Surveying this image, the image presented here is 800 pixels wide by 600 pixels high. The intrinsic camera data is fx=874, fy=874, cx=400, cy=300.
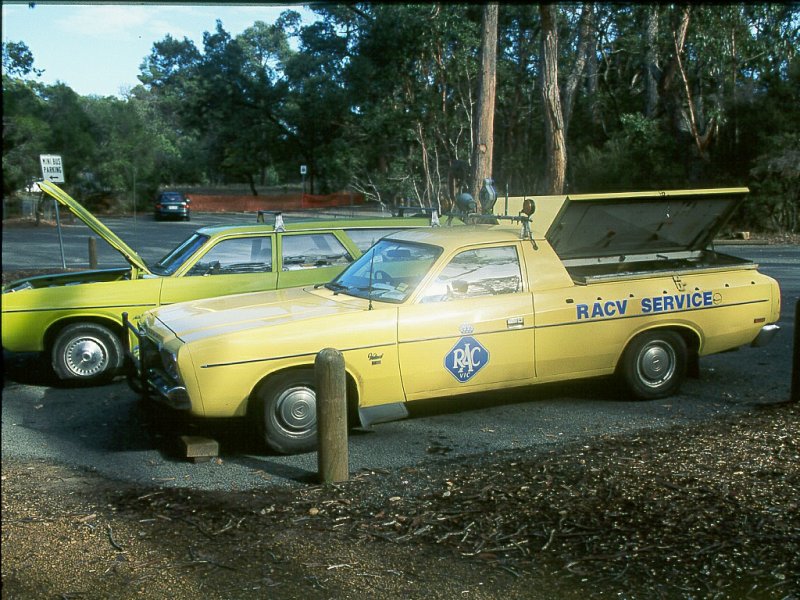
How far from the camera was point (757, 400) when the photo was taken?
7.83m

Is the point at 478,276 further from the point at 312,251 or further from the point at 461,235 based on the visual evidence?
the point at 312,251

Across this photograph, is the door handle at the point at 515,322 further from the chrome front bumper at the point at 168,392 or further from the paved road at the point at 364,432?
the chrome front bumper at the point at 168,392

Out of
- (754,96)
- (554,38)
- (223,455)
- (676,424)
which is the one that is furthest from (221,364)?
(754,96)

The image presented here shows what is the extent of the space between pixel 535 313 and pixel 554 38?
48.5ft

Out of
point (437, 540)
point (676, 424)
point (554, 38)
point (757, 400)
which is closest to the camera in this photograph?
point (437, 540)

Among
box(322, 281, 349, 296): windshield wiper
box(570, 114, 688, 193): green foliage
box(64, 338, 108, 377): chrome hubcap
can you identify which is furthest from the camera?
box(570, 114, 688, 193): green foliage

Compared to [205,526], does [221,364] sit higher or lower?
higher

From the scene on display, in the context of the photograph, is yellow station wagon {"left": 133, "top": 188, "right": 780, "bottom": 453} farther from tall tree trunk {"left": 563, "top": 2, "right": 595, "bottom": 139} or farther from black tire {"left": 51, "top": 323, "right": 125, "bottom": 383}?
tall tree trunk {"left": 563, "top": 2, "right": 595, "bottom": 139}

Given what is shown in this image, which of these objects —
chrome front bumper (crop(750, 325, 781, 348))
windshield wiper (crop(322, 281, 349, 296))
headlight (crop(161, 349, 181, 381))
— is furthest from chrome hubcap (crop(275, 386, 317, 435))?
chrome front bumper (crop(750, 325, 781, 348))

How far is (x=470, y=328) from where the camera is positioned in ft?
22.4

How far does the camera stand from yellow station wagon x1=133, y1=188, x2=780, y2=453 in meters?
6.26

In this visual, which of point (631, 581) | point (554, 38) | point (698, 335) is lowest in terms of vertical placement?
point (631, 581)

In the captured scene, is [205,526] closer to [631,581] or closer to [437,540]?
[437,540]

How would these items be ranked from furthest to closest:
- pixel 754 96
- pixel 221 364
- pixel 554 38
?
pixel 754 96 < pixel 554 38 < pixel 221 364
